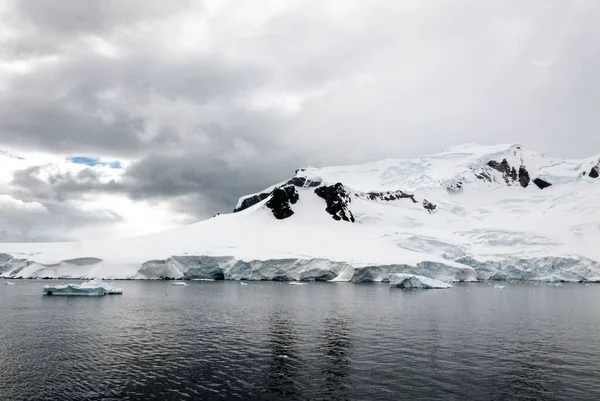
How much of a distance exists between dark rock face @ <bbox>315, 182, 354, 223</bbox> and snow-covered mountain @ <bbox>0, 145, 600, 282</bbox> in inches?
15.1

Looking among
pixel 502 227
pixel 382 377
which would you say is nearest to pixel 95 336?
pixel 382 377

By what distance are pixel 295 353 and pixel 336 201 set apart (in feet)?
436

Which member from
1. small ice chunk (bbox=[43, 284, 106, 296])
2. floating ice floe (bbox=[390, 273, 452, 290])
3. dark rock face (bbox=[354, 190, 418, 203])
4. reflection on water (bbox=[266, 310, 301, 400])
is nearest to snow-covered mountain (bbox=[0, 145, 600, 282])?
dark rock face (bbox=[354, 190, 418, 203])

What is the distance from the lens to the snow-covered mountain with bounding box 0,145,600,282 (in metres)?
109

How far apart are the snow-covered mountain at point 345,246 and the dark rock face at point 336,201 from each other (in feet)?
1.26

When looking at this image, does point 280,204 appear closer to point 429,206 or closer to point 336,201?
point 336,201

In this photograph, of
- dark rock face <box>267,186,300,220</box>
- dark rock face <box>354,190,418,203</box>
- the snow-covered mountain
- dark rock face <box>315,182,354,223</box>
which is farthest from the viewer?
dark rock face <box>354,190,418,203</box>

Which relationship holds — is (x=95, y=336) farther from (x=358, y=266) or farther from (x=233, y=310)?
(x=358, y=266)

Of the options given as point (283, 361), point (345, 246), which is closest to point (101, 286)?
point (283, 361)

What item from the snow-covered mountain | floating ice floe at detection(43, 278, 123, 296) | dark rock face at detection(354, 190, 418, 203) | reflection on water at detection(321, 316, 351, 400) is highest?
dark rock face at detection(354, 190, 418, 203)

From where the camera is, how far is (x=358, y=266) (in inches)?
4200

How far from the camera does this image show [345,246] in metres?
124

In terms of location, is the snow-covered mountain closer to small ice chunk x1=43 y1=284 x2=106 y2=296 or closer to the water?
small ice chunk x1=43 y1=284 x2=106 y2=296

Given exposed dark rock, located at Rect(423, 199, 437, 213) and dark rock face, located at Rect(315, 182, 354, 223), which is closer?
dark rock face, located at Rect(315, 182, 354, 223)
